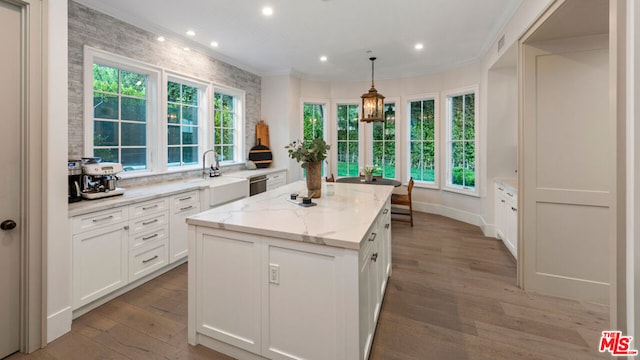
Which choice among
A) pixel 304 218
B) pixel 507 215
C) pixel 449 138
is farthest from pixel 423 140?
pixel 304 218

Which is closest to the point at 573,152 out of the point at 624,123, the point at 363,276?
the point at 624,123

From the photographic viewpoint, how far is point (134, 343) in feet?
6.85

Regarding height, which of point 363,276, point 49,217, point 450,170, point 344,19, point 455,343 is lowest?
point 455,343

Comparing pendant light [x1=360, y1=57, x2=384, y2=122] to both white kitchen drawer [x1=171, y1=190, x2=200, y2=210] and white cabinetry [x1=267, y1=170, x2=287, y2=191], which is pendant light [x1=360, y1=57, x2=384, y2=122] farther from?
white kitchen drawer [x1=171, y1=190, x2=200, y2=210]

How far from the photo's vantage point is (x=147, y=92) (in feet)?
12.4

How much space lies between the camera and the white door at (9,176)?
6.12 ft

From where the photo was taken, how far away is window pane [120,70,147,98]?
11.4 ft

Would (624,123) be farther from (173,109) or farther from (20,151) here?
(173,109)

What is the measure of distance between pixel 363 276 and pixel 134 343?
1753 mm

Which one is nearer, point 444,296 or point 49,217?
point 49,217

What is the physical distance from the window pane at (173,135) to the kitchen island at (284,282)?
252 centimetres

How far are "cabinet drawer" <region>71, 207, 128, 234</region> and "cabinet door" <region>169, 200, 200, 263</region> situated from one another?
60 centimetres

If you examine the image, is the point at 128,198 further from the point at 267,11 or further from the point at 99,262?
the point at 267,11

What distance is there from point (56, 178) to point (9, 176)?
0.77ft
